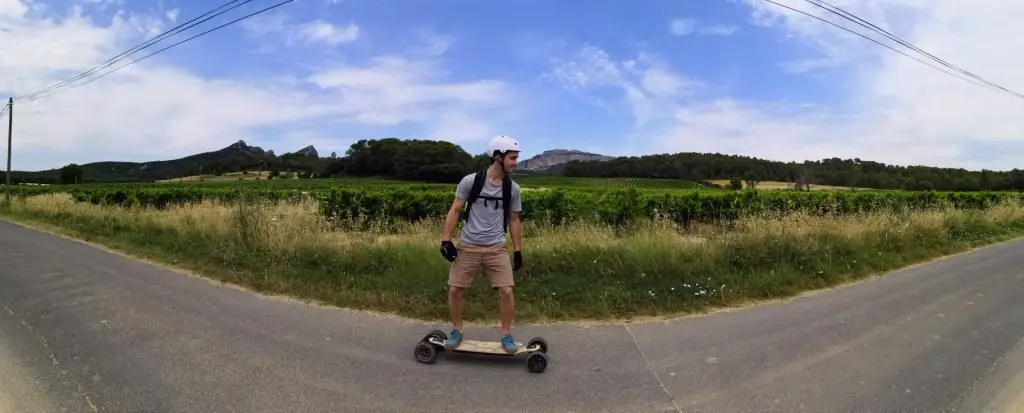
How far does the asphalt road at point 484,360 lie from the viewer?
3807mm

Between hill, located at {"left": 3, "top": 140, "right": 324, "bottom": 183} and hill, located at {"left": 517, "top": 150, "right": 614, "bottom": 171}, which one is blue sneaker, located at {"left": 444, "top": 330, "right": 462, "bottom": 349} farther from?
hill, located at {"left": 3, "top": 140, "right": 324, "bottom": 183}

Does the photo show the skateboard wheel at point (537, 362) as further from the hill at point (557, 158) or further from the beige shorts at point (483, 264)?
the hill at point (557, 158)

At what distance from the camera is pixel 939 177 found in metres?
68.9

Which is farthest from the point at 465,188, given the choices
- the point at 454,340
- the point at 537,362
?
the point at 537,362

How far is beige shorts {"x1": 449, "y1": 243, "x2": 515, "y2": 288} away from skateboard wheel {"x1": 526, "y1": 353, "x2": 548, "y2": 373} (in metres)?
0.66

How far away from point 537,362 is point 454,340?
74 cm

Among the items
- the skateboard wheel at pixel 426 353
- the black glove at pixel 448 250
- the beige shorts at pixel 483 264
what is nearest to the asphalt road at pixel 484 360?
the skateboard wheel at pixel 426 353

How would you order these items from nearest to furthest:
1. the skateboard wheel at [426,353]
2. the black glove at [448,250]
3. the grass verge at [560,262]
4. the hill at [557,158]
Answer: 1. the skateboard wheel at [426,353]
2. the black glove at [448,250]
3. the grass verge at [560,262]
4. the hill at [557,158]

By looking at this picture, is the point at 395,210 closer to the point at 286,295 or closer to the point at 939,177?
the point at 286,295

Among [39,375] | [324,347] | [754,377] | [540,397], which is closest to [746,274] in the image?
[754,377]

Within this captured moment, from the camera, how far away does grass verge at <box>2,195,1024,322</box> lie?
6574 millimetres

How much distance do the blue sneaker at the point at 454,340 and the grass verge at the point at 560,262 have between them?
1.33 m

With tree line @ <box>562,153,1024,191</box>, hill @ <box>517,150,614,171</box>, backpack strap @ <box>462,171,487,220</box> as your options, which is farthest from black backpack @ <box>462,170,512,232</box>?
tree line @ <box>562,153,1024,191</box>

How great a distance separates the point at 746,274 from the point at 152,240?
11.7 meters
